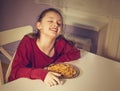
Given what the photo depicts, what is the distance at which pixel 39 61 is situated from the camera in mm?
727

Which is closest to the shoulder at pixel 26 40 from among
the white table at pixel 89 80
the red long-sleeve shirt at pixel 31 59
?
the red long-sleeve shirt at pixel 31 59

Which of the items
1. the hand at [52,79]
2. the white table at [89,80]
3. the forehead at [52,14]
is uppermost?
the forehead at [52,14]

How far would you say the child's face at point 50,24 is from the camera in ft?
2.22

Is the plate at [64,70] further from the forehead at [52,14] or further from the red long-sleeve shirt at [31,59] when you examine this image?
the forehead at [52,14]

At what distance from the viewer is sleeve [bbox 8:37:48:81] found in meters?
0.66

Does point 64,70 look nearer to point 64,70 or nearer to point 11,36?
point 64,70

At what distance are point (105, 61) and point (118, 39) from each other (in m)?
0.10

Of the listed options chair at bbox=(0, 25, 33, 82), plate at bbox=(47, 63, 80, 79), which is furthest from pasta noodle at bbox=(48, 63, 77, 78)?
chair at bbox=(0, 25, 33, 82)

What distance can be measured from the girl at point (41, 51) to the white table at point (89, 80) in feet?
0.07

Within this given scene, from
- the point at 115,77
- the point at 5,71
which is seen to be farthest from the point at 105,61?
the point at 5,71

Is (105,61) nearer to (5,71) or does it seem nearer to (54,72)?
(54,72)

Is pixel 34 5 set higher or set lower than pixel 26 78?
A: higher

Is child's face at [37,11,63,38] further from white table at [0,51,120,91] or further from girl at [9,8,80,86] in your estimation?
white table at [0,51,120,91]

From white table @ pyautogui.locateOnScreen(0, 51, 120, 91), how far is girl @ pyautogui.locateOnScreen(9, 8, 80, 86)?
2cm
